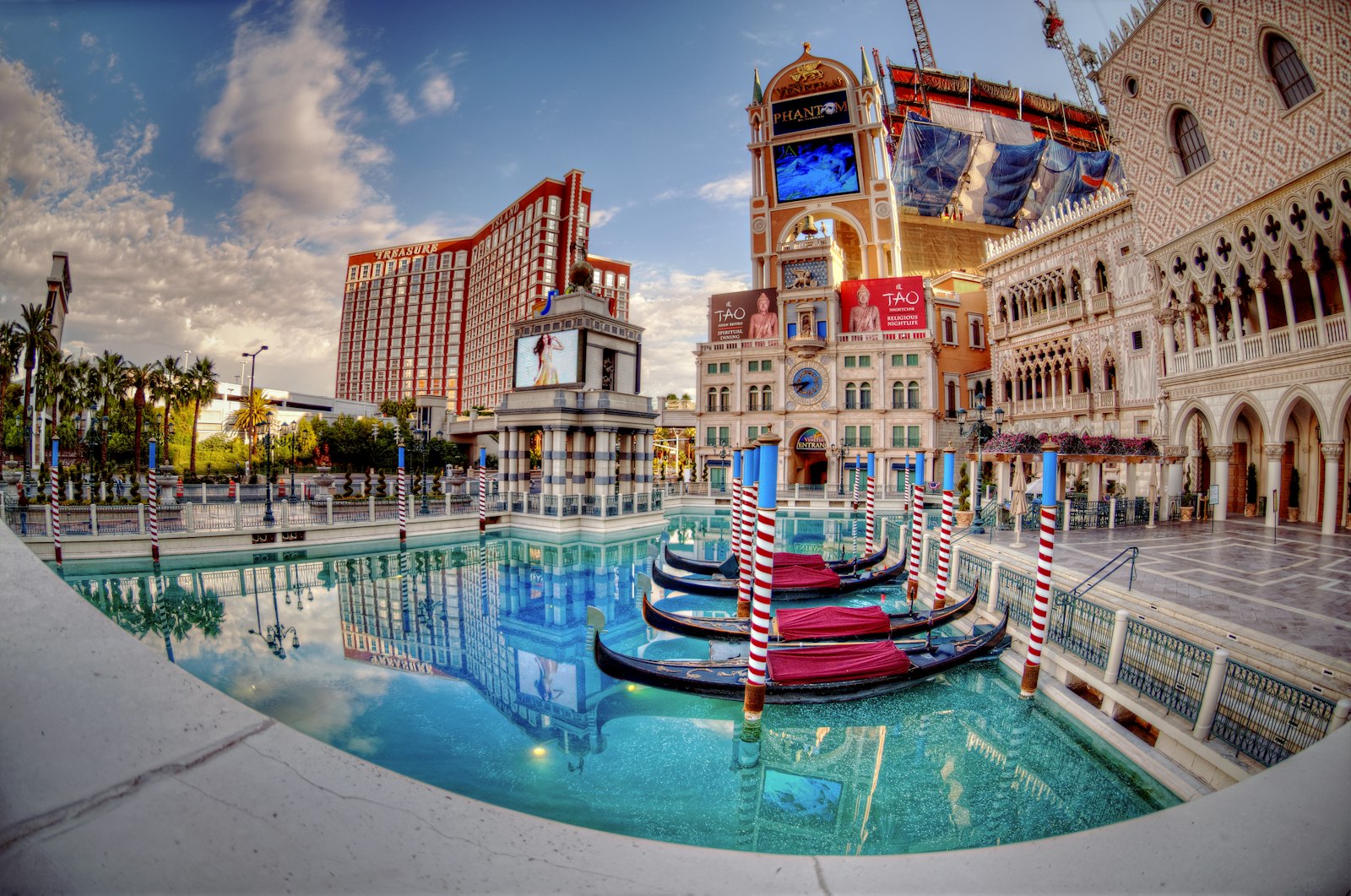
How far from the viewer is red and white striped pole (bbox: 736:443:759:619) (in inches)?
461

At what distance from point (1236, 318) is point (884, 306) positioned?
90.8 ft

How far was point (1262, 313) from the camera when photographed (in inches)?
403

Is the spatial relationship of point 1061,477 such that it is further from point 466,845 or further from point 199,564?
point 199,564

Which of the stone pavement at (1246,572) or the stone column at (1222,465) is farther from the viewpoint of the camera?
the stone column at (1222,465)

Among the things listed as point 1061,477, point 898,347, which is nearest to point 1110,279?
point 1061,477

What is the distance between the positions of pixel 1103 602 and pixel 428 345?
85573 millimetres

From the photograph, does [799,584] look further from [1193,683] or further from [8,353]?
[8,353]

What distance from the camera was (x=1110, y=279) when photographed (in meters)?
24.8

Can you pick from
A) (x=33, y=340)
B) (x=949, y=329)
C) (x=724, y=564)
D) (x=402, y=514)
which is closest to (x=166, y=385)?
(x=402, y=514)

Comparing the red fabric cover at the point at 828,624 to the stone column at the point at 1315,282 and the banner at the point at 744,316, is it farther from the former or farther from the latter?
the banner at the point at 744,316

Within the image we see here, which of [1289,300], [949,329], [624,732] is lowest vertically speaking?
[624,732]

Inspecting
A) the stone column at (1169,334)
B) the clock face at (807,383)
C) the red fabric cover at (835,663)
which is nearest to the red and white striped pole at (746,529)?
the red fabric cover at (835,663)

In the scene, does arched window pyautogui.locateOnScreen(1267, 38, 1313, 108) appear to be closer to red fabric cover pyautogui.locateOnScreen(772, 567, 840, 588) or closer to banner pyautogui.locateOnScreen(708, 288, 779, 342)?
red fabric cover pyautogui.locateOnScreen(772, 567, 840, 588)

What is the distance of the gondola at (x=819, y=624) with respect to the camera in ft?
31.0
